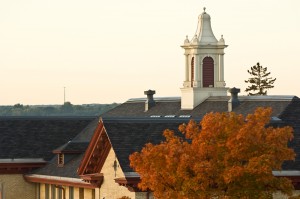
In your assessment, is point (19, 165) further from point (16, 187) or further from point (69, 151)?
point (69, 151)

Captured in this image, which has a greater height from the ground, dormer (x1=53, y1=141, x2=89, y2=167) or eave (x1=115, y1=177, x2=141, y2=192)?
dormer (x1=53, y1=141, x2=89, y2=167)

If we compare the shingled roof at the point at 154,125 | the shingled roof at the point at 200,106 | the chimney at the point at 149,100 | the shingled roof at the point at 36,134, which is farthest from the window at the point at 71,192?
the chimney at the point at 149,100

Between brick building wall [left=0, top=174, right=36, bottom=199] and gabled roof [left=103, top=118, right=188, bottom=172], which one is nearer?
gabled roof [left=103, top=118, right=188, bottom=172]

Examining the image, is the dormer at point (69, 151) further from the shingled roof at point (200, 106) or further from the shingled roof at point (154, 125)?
the shingled roof at point (154, 125)

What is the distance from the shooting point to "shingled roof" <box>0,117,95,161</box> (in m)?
89.8

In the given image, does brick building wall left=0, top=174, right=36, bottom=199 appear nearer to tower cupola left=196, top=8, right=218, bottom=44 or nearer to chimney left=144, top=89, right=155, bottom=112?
chimney left=144, top=89, right=155, bottom=112

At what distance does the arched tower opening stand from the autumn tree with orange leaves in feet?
117

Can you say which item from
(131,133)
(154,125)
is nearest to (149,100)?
(154,125)

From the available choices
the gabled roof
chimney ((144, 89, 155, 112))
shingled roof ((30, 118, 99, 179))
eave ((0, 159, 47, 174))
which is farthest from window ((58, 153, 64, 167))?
the gabled roof

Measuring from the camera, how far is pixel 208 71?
9381 centimetres

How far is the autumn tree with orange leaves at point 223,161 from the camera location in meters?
56.1

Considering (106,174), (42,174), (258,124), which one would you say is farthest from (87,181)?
(258,124)

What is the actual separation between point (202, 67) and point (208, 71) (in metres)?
0.60

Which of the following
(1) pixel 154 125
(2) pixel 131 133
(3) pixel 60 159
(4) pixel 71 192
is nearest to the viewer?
(2) pixel 131 133
